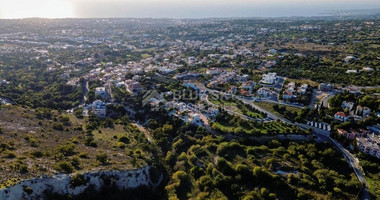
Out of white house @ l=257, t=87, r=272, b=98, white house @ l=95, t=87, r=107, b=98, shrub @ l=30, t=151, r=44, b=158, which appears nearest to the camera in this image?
shrub @ l=30, t=151, r=44, b=158

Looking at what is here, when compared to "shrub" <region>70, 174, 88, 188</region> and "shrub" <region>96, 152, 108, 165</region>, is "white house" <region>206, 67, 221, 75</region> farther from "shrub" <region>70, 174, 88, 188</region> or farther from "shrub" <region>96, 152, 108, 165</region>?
"shrub" <region>70, 174, 88, 188</region>

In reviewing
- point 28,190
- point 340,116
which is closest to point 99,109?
point 28,190

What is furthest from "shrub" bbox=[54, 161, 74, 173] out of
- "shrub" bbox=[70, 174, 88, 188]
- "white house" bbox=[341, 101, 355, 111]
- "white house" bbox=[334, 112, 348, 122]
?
"white house" bbox=[341, 101, 355, 111]

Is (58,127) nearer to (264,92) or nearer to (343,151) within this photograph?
(264,92)

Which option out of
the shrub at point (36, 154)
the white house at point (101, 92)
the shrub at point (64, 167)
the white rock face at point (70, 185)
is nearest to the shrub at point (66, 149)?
the shrub at point (36, 154)

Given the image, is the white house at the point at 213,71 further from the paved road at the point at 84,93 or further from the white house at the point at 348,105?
the white house at the point at 348,105

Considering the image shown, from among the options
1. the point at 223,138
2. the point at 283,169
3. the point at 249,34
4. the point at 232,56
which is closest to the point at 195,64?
the point at 232,56

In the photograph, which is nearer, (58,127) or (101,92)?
(58,127)

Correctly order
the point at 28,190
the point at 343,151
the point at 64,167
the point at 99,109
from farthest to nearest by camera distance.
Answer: the point at 99,109
the point at 343,151
the point at 64,167
the point at 28,190

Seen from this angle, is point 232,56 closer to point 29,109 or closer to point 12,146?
point 29,109
